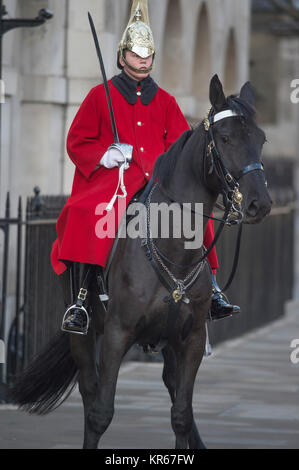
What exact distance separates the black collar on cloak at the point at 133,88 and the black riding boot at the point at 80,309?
1.02 m

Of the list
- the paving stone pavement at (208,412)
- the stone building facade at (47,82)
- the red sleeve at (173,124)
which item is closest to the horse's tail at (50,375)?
the paving stone pavement at (208,412)

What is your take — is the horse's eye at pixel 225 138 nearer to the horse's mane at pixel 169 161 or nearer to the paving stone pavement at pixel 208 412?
the horse's mane at pixel 169 161

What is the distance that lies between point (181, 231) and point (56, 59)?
22.8ft

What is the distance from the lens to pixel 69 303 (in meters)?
7.66

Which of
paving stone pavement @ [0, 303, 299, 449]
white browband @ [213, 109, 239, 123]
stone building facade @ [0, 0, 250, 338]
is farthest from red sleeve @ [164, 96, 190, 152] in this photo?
stone building facade @ [0, 0, 250, 338]

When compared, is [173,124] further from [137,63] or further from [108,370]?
[108,370]

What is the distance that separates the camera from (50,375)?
7.96m

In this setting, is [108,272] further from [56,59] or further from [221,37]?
[221,37]

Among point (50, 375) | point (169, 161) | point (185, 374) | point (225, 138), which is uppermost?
point (225, 138)

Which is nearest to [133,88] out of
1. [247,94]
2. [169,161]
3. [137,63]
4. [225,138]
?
[137,63]

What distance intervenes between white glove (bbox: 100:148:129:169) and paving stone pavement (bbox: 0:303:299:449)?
75.1 inches

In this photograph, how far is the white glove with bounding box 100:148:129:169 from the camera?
Answer: 7.21m

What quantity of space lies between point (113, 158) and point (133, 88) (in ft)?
1.66
